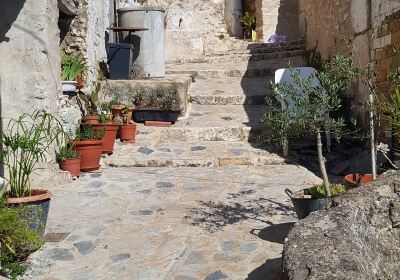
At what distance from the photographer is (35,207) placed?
3.97m

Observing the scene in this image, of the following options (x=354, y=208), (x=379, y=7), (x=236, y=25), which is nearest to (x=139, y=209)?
(x=354, y=208)

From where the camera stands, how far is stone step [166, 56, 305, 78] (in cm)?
1159

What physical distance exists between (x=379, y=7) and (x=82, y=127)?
168 inches

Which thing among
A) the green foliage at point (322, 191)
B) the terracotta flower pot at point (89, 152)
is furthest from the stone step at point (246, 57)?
the green foliage at point (322, 191)

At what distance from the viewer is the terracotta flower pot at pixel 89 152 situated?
6.58 m

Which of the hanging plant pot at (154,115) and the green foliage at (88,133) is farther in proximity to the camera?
the hanging plant pot at (154,115)

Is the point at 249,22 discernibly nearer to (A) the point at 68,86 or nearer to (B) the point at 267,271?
(A) the point at 68,86

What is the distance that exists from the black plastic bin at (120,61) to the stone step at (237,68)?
2.40 metres

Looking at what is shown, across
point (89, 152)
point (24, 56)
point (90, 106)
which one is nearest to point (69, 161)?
point (89, 152)

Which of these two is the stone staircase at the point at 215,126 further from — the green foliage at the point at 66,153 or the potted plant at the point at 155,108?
the green foliage at the point at 66,153

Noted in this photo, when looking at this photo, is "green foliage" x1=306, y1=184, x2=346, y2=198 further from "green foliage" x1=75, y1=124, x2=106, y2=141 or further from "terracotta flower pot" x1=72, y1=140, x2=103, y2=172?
"green foliage" x1=75, y1=124, x2=106, y2=141

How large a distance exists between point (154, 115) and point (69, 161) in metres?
2.66

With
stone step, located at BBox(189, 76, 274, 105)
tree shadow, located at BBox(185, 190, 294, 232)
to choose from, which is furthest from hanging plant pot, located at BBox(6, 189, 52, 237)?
stone step, located at BBox(189, 76, 274, 105)

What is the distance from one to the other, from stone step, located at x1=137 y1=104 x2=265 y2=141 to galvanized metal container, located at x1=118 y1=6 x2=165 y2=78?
1.66m
